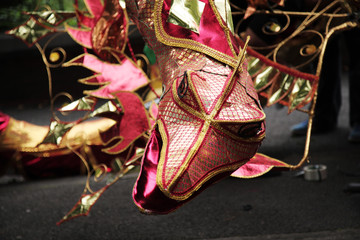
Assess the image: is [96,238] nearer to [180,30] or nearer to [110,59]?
[110,59]

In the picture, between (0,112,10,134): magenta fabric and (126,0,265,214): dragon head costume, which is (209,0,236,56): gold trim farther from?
(0,112,10,134): magenta fabric

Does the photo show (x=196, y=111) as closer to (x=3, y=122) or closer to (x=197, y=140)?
(x=197, y=140)

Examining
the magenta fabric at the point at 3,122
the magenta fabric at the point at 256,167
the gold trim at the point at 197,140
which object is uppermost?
the gold trim at the point at 197,140

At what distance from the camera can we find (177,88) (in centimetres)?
65

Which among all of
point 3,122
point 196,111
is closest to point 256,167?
point 196,111

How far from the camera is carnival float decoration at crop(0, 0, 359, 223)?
0.62 meters

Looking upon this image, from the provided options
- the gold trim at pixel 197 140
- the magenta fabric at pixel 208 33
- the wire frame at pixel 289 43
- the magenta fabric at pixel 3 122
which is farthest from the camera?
the magenta fabric at pixel 3 122

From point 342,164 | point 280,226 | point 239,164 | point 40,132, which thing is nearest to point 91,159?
point 40,132

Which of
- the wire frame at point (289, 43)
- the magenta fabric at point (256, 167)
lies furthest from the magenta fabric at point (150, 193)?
the wire frame at point (289, 43)

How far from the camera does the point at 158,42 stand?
0.73 metres

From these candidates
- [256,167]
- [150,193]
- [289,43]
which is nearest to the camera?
[150,193]

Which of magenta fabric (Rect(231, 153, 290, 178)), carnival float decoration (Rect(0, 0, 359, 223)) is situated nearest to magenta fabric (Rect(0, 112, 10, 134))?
carnival float decoration (Rect(0, 0, 359, 223))

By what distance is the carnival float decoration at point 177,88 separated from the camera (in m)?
0.62

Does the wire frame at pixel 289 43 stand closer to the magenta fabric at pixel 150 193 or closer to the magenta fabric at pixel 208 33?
the magenta fabric at pixel 208 33
